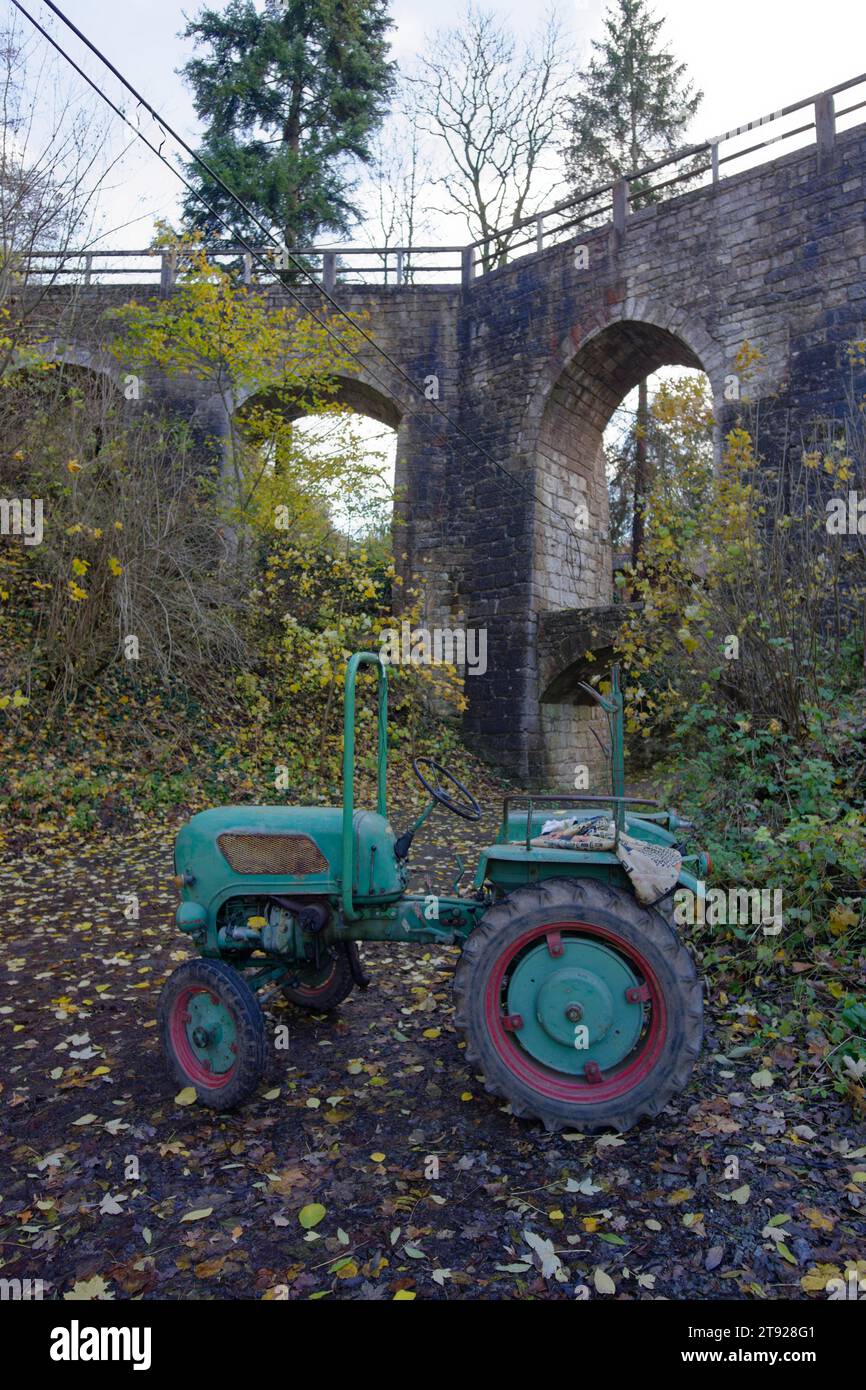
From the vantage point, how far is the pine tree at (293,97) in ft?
54.1

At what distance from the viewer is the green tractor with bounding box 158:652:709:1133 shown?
2758mm

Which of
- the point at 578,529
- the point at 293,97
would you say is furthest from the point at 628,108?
the point at 578,529

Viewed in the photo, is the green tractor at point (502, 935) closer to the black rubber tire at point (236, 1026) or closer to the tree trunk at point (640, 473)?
the black rubber tire at point (236, 1026)

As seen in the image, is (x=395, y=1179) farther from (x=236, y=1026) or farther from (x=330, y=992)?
(x=330, y=992)

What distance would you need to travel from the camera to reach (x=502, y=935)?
283cm

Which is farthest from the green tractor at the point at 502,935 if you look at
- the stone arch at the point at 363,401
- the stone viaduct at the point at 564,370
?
the stone arch at the point at 363,401

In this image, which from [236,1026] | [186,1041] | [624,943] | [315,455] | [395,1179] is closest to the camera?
[395,1179]

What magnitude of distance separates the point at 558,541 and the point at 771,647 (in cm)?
812

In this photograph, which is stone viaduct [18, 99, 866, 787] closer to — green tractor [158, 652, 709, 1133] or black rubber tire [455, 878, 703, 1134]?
green tractor [158, 652, 709, 1133]

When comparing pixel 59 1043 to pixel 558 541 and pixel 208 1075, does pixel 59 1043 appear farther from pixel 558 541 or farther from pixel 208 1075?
pixel 558 541

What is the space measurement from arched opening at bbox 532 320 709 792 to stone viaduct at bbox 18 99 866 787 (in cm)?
4

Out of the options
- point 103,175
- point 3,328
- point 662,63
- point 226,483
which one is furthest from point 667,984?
point 662,63

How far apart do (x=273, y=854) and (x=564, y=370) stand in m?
11.2

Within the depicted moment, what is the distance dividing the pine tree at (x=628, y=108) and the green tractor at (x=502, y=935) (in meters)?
16.3
